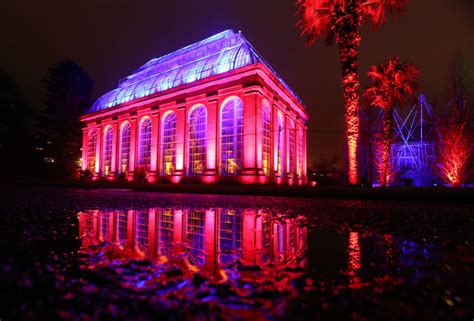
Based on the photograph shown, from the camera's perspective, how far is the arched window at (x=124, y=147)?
3456cm

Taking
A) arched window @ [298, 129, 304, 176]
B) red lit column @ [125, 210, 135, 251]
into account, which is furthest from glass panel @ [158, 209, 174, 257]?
arched window @ [298, 129, 304, 176]

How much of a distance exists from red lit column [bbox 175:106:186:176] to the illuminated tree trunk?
18276 millimetres

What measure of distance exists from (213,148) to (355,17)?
16.0 m

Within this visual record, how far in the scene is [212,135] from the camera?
24906mm

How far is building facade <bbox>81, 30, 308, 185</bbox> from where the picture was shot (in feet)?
75.3

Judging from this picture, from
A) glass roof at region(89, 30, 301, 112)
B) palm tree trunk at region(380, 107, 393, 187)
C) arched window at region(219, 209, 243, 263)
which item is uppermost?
glass roof at region(89, 30, 301, 112)

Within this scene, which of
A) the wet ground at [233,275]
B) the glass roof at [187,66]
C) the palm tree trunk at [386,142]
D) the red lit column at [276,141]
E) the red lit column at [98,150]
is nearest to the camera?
the wet ground at [233,275]

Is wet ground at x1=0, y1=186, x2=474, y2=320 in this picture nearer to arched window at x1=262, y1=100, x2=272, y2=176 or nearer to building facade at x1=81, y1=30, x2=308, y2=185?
building facade at x1=81, y1=30, x2=308, y2=185

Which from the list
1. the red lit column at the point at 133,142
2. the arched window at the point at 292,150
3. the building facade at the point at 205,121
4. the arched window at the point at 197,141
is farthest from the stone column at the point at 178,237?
the red lit column at the point at 133,142

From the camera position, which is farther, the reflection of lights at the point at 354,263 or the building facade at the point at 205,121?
the building facade at the point at 205,121

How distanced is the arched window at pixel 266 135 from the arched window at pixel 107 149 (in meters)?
26.4

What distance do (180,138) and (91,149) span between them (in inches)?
903

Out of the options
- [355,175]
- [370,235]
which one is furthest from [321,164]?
[370,235]

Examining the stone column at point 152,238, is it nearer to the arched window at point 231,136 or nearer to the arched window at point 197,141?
the arched window at point 231,136
